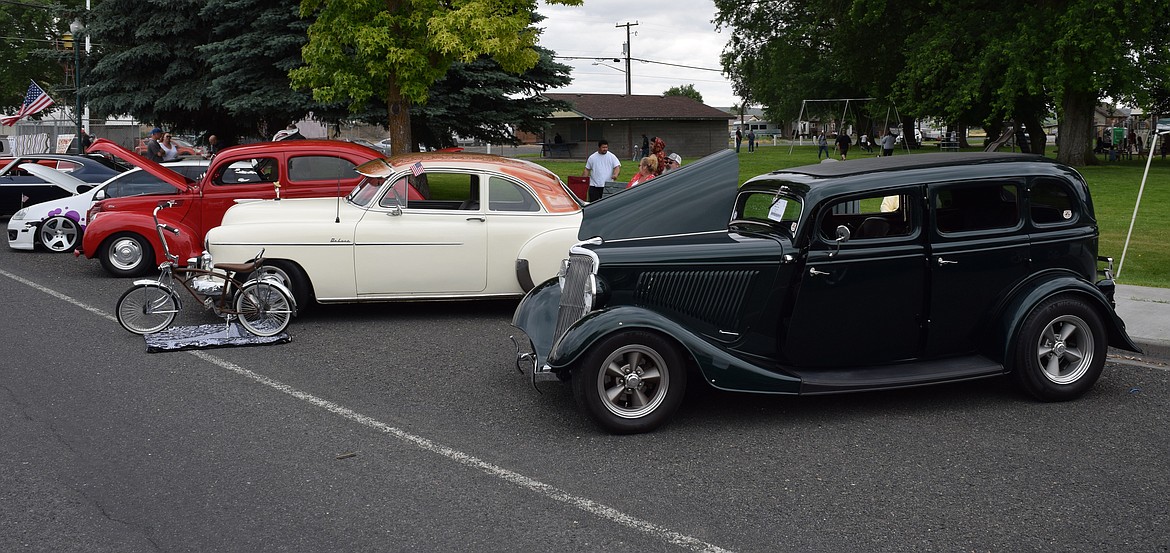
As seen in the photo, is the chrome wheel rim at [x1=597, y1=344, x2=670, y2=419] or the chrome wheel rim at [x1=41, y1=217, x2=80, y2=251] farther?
the chrome wheel rim at [x1=41, y1=217, x2=80, y2=251]

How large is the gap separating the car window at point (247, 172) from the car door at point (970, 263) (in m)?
9.13

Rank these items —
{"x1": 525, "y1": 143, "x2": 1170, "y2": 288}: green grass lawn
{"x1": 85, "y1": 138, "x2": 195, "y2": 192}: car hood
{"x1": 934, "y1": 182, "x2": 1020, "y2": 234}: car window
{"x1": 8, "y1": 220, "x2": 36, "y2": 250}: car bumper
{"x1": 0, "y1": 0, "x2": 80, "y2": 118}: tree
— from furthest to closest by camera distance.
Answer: {"x1": 0, "y1": 0, "x2": 80, "y2": 118}: tree, {"x1": 8, "y1": 220, "x2": 36, "y2": 250}: car bumper, {"x1": 525, "y1": 143, "x2": 1170, "y2": 288}: green grass lawn, {"x1": 85, "y1": 138, "x2": 195, "y2": 192}: car hood, {"x1": 934, "y1": 182, "x2": 1020, "y2": 234}: car window

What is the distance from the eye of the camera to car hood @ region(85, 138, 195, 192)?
10.7 m

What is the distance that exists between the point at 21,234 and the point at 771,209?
13595mm

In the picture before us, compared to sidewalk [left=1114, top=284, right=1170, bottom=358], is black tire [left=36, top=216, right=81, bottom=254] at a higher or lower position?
higher

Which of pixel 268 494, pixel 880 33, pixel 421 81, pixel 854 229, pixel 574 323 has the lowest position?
pixel 268 494

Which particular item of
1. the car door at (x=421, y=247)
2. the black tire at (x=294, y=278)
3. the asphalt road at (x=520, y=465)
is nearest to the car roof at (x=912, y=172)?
the asphalt road at (x=520, y=465)

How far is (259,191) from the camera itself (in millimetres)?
13000

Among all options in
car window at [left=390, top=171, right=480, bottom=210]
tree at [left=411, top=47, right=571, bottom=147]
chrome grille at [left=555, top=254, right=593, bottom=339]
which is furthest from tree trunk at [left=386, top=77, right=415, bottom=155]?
chrome grille at [left=555, top=254, right=593, bottom=339]

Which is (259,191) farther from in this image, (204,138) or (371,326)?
(204,138)

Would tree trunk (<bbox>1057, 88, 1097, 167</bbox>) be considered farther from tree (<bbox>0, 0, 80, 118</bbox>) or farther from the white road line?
tree (<bbox>0, 0, 80, 118</bbox>)

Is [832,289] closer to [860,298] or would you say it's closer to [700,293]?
[860,298]

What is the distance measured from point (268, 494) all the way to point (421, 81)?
14.6 metres

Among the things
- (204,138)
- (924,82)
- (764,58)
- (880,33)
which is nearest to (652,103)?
(764,58)
